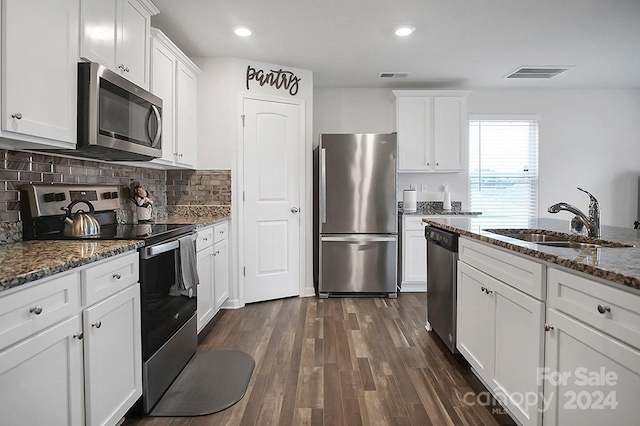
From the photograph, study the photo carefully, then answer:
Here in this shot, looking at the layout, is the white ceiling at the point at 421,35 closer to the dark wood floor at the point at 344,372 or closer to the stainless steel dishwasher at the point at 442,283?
the stainless steel dishwasher at the point at 442,283

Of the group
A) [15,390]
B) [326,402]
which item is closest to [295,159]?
[326,402]

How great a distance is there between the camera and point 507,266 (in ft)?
5.82

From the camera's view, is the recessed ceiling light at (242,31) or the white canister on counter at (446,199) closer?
the recessed ceiling light at (242,31)

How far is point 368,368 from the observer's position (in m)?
2.44

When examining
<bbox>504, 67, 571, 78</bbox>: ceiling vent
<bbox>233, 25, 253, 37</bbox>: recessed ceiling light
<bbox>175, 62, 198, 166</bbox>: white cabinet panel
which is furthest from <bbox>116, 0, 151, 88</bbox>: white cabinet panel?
<bbox>504, 67, 571, 78</bbox>: ceiling vent

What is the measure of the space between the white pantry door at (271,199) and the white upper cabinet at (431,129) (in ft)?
4.40

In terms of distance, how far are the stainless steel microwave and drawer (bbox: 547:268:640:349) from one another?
2107 mm

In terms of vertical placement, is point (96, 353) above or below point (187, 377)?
above

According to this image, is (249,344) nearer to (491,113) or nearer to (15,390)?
(15,390)

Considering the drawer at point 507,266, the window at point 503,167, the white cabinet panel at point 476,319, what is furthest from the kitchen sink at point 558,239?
the window at point 503,167

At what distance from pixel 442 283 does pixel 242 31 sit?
255cm

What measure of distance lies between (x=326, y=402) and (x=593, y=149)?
4.96m

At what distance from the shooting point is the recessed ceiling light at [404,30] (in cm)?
312

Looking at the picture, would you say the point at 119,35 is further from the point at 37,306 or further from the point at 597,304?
the point at 597,304
